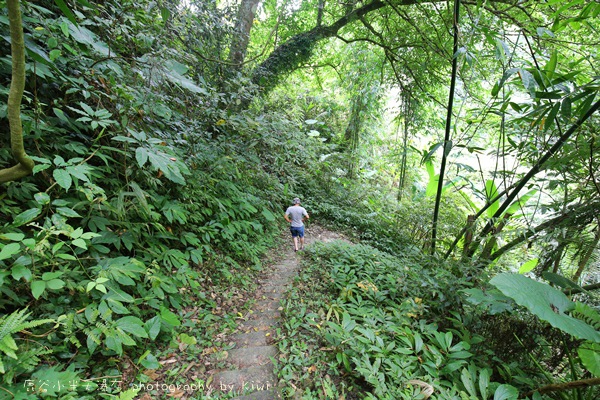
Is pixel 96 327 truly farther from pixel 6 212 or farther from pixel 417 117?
pixel 417 117

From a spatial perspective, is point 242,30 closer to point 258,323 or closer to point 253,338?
point 258,323

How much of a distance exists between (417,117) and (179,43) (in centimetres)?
556

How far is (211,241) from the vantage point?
11.1ft

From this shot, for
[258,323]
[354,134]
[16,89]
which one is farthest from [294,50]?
[258,323]

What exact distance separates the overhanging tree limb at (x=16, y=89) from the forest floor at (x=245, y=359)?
1.64 m

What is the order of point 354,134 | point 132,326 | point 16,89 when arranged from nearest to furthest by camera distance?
point 16,89 → point 132,326 → point 354,134

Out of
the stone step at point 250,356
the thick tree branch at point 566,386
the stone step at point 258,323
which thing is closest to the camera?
the thick tree branch at point 566,386

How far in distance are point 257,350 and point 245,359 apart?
0.46 feet

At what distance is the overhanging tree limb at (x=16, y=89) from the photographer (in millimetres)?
1064

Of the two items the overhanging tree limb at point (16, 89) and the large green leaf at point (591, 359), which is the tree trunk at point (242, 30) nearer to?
the overhanging tree limb at point (16, 89)

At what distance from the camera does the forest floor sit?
188cm

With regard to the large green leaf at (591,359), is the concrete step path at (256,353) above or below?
below

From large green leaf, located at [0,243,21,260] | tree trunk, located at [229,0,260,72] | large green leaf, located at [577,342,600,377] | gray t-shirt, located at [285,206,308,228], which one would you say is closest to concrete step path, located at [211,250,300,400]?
gray t-shirt, located at [285,206,308,228]

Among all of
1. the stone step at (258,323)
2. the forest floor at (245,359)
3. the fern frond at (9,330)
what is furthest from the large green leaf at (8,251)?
the stone step at (258,323)
